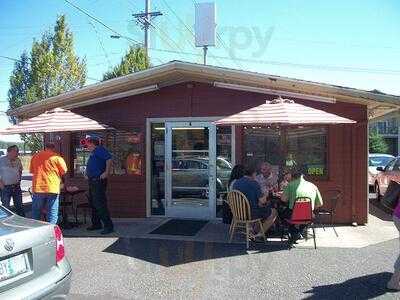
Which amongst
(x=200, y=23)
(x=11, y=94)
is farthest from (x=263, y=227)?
(x=11, y=94)

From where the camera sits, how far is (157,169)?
1070 centimetres

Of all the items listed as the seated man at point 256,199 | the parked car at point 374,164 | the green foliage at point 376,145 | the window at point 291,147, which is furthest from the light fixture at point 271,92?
the green foliage at point 376,145

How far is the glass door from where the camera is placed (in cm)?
1023

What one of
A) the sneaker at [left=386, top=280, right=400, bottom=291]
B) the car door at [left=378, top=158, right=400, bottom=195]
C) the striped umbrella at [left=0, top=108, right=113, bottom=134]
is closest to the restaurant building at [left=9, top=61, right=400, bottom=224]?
the striped umbrella at [left=0, top=108, right=113, bottom=134]

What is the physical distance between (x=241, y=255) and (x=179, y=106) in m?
4.43

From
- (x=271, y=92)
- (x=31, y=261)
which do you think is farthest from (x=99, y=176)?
(x=31, y=261)

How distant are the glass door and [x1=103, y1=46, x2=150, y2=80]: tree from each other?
13227 millimetres

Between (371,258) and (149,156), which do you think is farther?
(149,156)

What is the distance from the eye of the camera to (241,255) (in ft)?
23.1

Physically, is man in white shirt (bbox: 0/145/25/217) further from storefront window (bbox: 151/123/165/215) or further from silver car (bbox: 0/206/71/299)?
silver car (bbox: 0/206/71/299)

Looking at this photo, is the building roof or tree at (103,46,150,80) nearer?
the building roof

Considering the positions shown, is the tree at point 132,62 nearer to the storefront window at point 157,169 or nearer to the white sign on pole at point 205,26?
the white sign on pole at point 205,26

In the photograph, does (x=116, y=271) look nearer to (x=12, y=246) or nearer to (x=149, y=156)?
(x=12, y=246)

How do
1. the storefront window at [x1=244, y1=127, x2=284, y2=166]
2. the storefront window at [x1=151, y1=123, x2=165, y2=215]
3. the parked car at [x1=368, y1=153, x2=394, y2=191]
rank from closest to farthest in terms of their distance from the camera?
the storefront window at [x1=244, y1=127, x2=284, y2=166]
the storefront window at [x1=151, y1=123, x2=165, y2=215]
the parked car at [x1=368, y1=153, x2=394, y2=191]
